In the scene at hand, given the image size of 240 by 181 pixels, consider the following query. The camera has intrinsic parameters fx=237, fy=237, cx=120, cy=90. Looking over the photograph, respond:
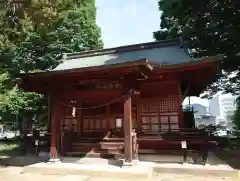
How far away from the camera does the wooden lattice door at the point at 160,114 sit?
1074cm

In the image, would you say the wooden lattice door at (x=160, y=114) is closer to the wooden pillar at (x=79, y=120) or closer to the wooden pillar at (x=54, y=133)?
the wooden pillar at (x=79, y=120)

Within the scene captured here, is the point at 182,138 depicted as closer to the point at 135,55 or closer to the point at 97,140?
the point at 97,140

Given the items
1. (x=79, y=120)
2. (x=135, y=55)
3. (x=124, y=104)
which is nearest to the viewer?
(x=124, y=104)

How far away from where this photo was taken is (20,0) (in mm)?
8219

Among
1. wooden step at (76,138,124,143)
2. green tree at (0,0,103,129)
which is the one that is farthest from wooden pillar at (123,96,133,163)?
green tree at (0,0,103,129)

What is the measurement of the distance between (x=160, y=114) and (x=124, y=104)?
8.67 ft

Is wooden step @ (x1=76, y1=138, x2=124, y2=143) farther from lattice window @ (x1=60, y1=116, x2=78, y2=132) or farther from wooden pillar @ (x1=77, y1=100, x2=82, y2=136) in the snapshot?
lattice window @ (x1=60, y1=116, x2=78, y2=132)

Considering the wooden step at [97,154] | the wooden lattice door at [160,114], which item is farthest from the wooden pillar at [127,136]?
the wooden lattice door at [160,114]

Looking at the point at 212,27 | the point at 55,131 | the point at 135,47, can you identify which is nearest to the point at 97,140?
the point at 55,131

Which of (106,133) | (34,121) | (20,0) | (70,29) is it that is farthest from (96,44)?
(20,0)

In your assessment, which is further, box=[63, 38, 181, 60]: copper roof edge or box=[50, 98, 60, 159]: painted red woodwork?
box=[63, 38, 181, 60]: copper roof edge

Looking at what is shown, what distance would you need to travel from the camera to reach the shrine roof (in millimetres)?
13703

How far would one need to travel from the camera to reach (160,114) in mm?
10969

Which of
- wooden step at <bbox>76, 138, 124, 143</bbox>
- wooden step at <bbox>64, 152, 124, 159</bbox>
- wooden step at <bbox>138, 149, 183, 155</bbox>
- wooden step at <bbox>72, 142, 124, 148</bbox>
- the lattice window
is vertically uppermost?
the lattice window
